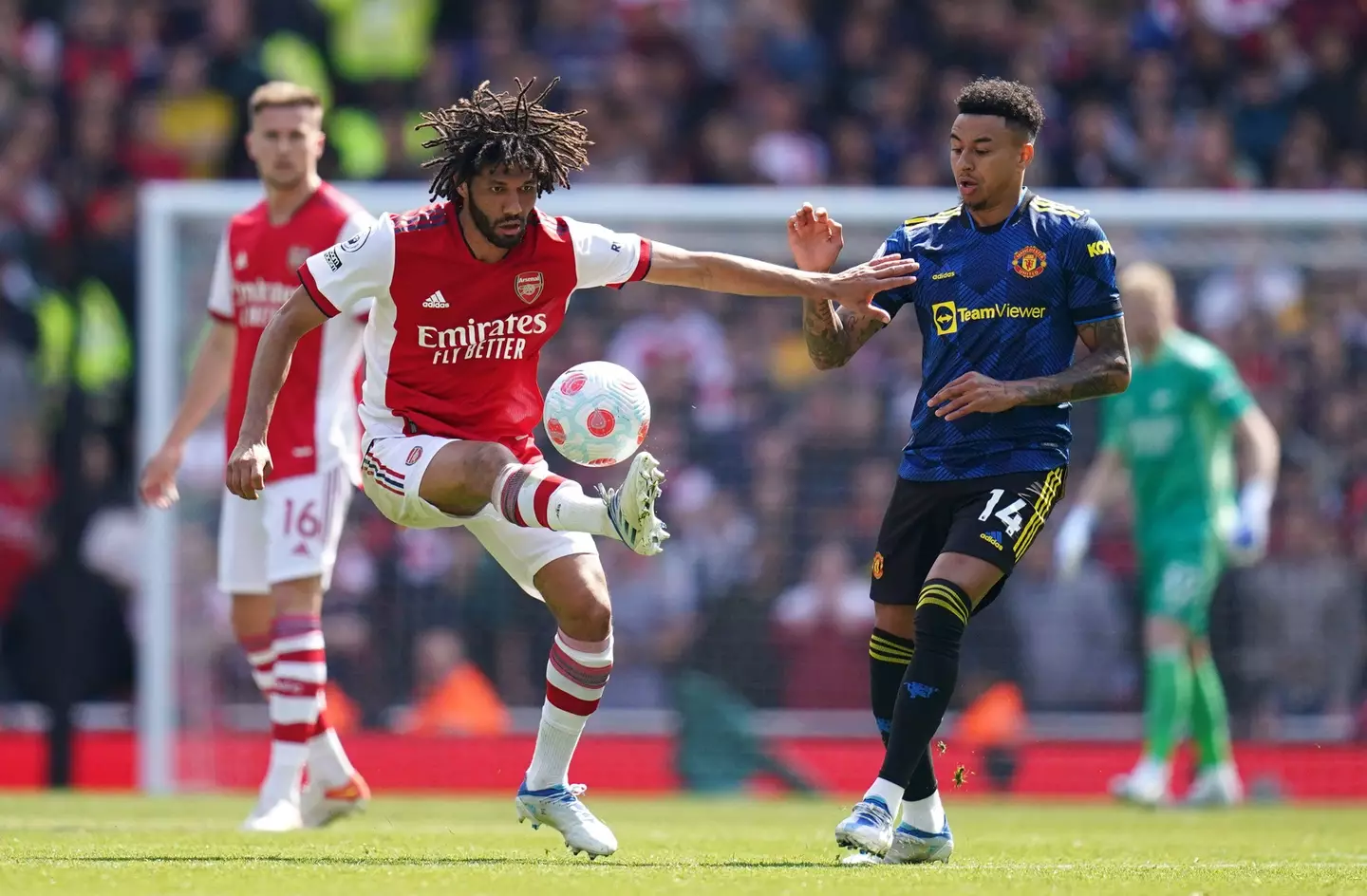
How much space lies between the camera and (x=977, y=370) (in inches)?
259

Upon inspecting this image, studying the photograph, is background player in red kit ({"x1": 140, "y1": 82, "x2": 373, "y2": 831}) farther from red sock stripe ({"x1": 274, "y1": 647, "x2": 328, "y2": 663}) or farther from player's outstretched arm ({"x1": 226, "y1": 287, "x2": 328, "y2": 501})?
player's outstretched arm ({"x1": 226, "y1": 287, "x2": 328, "y2": 501})

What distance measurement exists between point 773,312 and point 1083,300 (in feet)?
21.3

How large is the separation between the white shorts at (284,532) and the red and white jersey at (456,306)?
1468mm

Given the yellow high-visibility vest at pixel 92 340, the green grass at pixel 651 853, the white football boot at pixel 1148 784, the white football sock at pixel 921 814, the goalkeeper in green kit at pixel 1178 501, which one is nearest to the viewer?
the green grass at pixel 651 853

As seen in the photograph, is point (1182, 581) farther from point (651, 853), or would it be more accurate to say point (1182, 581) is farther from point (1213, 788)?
point (651, 853)

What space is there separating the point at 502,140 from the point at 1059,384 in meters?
1.95

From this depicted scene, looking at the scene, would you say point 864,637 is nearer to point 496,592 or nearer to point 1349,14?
point 496,592

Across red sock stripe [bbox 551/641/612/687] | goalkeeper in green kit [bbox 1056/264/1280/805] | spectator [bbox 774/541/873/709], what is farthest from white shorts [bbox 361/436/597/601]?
spectator [bbox 774/541/873/709]

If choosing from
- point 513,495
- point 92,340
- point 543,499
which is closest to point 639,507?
point 543,499

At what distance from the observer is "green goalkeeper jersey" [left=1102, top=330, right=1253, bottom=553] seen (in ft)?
36.0

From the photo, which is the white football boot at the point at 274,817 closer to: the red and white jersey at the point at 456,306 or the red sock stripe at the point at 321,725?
the red sock stripe at the point at 321,725

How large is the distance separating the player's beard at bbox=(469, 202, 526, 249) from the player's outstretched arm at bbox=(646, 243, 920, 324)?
1.74ft

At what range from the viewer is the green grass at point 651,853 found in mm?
5527

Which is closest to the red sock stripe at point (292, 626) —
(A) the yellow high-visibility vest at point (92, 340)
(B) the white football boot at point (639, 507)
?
(B) the white football boot at point (639, 507)
